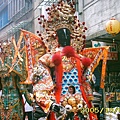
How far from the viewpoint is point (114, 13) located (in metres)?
9.64

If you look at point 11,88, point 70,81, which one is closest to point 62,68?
point 70,81

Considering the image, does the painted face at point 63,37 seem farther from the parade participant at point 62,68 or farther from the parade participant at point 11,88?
the parade participant at point 11,88

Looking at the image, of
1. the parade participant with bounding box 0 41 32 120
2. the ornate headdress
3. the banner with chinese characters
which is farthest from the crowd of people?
the banner with chinese characters

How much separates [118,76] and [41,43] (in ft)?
19.1

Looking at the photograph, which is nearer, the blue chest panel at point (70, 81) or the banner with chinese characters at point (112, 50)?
the blue chest panel at point (70, 81)

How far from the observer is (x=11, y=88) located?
6531 millimetres

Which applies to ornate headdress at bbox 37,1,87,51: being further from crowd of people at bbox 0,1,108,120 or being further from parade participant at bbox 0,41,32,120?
parade participant at bbox 0,41,32,120

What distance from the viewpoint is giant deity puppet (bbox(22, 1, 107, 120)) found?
4.00 meters

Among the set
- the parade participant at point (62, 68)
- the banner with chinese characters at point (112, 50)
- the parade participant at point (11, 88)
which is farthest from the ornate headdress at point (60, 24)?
Result: the banner with chinese characters at point (112, 50)

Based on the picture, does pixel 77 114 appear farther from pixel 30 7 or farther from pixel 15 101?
pixel 30 7

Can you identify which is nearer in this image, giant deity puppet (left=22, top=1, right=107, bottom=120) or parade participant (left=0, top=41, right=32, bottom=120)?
giant deity puppet (left=22, top=1, right=107, bottom=120)

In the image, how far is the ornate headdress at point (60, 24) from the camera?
14.7ft

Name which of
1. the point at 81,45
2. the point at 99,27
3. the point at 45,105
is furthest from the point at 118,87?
the point at 45,105

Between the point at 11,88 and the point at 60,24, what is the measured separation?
99.2 inches
